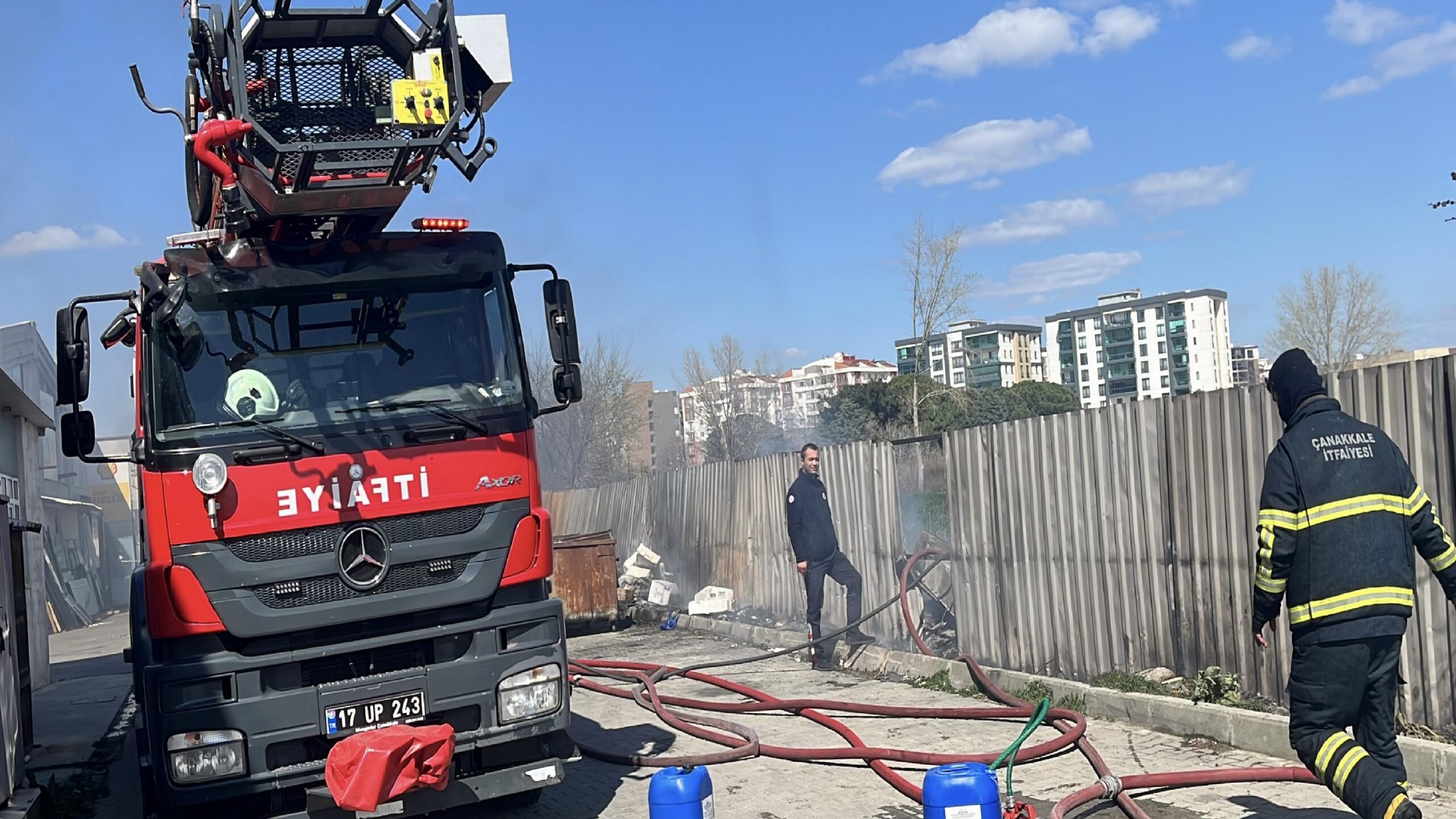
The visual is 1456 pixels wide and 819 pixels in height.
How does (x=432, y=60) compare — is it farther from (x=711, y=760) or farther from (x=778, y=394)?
(x=778, y=394)

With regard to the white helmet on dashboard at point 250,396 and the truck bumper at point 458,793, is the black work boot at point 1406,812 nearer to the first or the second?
the truck bumper at point 458,793

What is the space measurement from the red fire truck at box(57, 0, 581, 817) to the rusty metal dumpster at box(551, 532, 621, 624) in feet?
32.6

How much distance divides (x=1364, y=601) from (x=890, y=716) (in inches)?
179

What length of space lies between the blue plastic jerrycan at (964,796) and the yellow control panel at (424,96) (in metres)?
3.98

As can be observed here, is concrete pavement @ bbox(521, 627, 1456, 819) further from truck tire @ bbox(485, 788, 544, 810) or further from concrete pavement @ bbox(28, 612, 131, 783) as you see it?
concrete pavement @ bbox(28, 612, 131, 783)

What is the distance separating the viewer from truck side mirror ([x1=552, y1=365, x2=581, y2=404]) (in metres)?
6.76

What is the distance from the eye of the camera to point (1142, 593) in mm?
8414

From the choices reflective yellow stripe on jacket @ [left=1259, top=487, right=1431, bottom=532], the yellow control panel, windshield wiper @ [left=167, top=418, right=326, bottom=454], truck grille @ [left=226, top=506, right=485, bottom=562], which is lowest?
reflective yellow stripe on jacket @ [left=1259, top=487, right=1431, bottom=532]

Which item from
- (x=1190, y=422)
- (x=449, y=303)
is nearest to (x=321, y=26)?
(x=449, y=303)

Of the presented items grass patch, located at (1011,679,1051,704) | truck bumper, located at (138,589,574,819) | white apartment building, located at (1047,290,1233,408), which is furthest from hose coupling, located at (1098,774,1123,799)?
white apartment building, located at (1047,290,1233,408)

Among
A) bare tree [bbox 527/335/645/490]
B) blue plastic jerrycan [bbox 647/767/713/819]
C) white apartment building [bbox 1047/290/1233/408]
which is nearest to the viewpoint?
blue plastic jerrycan [bbox 647/767/713/819]

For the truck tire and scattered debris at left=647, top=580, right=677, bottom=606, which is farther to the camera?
scattered debris at left=647, top=580, right=677, bottom=606

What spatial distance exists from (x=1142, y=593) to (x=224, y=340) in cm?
616

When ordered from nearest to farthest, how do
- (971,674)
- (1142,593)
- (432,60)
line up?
(432,60) < (1142,593) < (971,674)
